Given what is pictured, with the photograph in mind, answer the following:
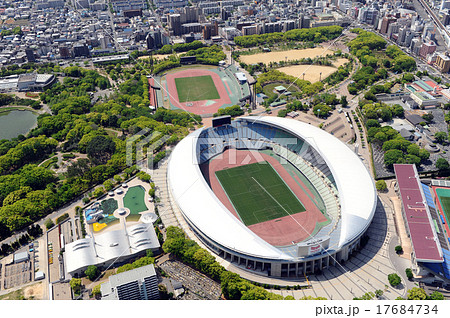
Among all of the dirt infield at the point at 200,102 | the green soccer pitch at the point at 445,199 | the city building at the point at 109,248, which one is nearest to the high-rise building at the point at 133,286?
the city building at the point at 109,248

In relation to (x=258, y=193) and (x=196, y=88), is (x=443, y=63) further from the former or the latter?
(x=258, y=193)

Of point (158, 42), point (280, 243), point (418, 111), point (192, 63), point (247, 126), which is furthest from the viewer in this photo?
point (158, 42)

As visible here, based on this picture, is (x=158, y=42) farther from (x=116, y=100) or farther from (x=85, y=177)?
(x=85, y=177)

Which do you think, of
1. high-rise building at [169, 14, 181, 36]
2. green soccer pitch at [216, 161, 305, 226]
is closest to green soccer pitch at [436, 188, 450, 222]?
green soccer pitch at [216, 161, 305, 226]

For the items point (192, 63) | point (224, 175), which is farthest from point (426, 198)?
point (192, 63)

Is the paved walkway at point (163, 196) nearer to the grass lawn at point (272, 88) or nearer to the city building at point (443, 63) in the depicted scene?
the grass lawn at point (272, 88)

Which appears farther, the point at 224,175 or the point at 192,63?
the point at 192,63

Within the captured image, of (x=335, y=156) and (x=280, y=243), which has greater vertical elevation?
(x=335, y=156)
